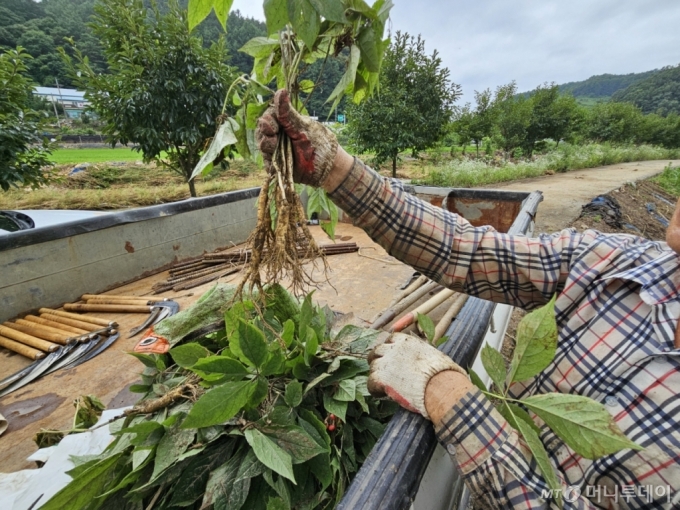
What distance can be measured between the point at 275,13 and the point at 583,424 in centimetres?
117

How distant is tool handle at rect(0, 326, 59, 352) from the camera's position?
2227mm

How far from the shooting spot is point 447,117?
8625 mm

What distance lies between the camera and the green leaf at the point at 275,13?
0.79 metres

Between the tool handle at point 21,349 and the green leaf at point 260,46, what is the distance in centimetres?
247

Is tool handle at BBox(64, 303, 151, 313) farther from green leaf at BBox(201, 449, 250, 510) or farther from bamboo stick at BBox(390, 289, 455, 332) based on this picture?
green leaf at BBox(201, 449, 250, 510)

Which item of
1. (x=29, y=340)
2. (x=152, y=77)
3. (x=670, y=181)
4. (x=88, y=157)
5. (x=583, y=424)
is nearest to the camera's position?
(x=583, y=424)

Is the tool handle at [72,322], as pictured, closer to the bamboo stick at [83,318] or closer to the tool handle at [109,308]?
the bamboo stick at [83,318]

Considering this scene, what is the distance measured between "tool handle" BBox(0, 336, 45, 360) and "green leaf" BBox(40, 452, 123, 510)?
182cm

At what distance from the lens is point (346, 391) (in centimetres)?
107

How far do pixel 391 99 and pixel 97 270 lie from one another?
752 cm

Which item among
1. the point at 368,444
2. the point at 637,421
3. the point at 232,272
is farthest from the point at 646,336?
the point at 232,272

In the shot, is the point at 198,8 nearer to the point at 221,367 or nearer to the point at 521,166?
the point at 221,367

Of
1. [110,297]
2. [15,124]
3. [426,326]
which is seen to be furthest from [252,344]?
[15,124]

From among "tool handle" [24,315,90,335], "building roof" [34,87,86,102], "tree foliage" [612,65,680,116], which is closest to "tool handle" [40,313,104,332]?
"tool handle" [24,315,90,335]
